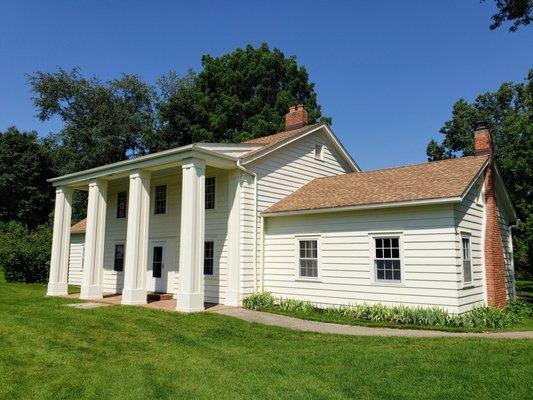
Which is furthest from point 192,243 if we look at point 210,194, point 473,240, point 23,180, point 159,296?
point 23,180

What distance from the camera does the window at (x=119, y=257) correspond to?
2048 centimetres

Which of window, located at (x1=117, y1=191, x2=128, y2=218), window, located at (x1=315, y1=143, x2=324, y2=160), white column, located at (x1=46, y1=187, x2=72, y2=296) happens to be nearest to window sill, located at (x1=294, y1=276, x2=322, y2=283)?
window, located at (x1=315, y1=143, x2=324, y2=160)

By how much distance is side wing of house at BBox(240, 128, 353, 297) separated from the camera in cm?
1542

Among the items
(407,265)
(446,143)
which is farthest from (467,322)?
(446,143)

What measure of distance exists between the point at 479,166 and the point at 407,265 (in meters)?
Result: 4.24

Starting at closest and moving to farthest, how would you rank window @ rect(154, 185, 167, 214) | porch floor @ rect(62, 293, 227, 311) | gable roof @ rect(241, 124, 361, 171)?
porch floor @ rect(62, 293, 227, 311)
gable roof @ rect(241, 124, 361, 171)
window @ rect(154, 185, 167, 214)

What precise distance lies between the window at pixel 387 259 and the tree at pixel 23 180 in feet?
146

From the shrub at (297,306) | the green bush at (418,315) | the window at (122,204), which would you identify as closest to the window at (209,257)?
the green bush at (418,315)

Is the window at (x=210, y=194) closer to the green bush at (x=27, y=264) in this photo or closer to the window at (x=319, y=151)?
the window at (x=319, y=151)

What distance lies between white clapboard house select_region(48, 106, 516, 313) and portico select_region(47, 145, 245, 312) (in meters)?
0.04

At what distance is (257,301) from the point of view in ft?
48.4

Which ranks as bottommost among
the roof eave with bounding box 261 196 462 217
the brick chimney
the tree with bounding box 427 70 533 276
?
the roof eave with bounding box 261 196 462 217

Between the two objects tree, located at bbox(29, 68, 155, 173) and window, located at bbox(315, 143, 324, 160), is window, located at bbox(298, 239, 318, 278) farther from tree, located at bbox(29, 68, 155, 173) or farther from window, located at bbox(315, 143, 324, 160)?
tree, located at bbox(29, 68, 155, 173)

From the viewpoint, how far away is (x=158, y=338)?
9.73 meters
